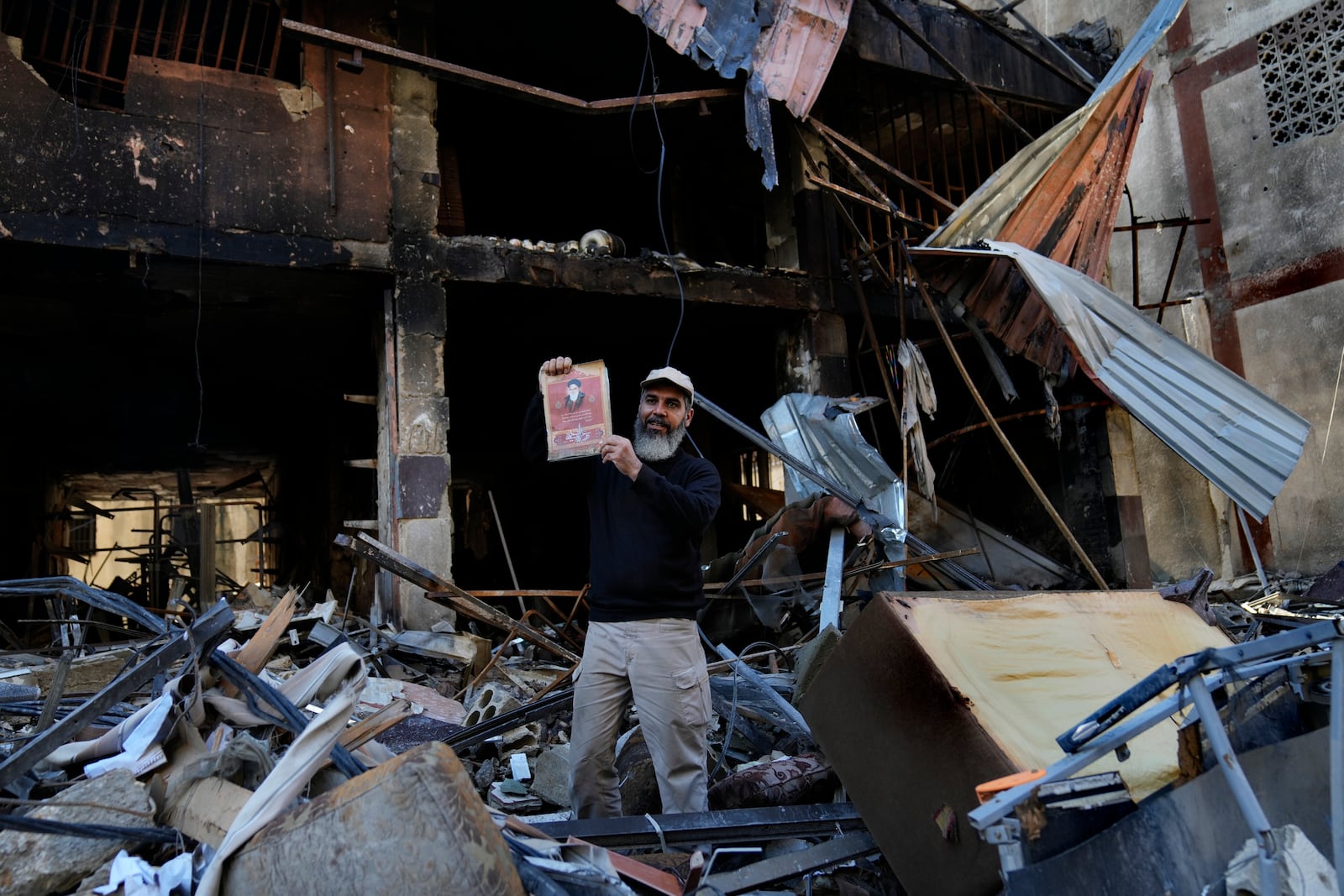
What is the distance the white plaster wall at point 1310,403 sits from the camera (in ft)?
33.0

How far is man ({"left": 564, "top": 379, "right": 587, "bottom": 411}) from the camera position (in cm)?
346

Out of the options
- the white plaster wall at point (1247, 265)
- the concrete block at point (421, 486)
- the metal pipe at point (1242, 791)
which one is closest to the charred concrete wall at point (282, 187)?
the concrete block at point (421, 486)

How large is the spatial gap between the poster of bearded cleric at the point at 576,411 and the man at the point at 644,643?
2.7 inches

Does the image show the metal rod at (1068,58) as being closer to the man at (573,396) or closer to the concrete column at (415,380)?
the concrete column at (415,380)

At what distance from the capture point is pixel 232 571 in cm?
2089

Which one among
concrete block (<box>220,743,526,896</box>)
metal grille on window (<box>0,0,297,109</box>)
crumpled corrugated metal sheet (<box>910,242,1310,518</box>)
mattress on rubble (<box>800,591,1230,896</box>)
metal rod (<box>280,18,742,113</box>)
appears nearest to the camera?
concrete block (<box>220,743,526,896</box>)

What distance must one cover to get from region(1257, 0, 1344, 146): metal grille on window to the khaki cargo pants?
10.9 meters

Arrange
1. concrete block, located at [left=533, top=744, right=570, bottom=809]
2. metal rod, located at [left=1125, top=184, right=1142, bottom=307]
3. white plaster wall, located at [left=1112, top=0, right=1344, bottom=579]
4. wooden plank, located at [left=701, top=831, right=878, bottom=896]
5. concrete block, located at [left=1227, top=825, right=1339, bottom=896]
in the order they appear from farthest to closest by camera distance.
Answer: white plaster wall, located at [left=1112, top=0, right=1344, bottom=579], metal rod, located at [left=1125, top=184, right=1142, bottom=307], concrete block, located at [left=533, top=744, right=570, bottom=809], wooden plank, located at [left=701, top=831, right=878, bottom=896], concrete block, located at [left=1227, top=825, right=1339, bottom=896]

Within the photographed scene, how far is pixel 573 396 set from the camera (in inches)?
137

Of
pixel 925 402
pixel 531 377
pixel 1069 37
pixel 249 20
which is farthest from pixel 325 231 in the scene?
pixel 1069 37

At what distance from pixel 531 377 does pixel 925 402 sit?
15.6 feet

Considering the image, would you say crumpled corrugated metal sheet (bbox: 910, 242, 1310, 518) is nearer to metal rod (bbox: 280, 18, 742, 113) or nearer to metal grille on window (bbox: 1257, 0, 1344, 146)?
metal rod (bbox: 280, 18, 742, 113)

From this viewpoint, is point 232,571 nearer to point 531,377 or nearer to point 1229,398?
point 531,377

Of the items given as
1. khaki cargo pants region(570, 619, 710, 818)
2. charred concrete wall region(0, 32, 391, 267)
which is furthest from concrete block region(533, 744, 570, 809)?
charred concrete wall region(0, 32, 391, 267)
